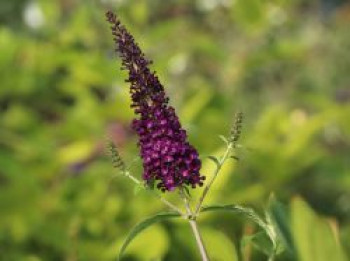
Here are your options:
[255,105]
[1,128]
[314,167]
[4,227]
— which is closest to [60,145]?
[1,128]

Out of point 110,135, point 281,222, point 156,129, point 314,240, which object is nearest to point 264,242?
point 281,222

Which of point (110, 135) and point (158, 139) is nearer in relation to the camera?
point (158, 139)

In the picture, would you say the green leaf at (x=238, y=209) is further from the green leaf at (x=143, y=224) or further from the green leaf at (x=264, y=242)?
the green leaf at (x=264, y=242)

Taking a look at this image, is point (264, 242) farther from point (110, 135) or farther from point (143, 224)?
point (110, 135)

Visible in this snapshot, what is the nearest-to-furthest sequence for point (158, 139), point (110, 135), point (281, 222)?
point (158, 139) < point (281, 222) < point (110, 135)

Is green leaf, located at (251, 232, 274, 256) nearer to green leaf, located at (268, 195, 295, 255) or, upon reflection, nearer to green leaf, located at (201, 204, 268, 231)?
green leaf, located at (268, 195, 295, 255)
